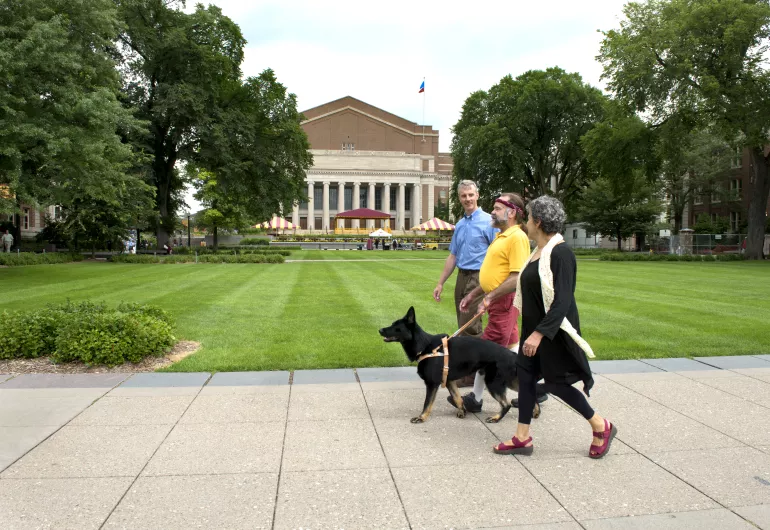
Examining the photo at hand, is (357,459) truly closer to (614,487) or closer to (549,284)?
(614,487)

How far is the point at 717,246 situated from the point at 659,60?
16.0 metres

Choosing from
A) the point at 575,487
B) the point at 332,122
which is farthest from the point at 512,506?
the point at 332,122

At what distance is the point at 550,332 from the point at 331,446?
1.92 m

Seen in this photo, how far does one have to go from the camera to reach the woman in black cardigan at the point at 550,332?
396 cm

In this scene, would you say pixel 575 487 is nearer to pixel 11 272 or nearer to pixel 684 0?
Result: pixel 11 272

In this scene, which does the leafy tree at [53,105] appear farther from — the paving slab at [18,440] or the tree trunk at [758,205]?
the tree trunk at [758,205]

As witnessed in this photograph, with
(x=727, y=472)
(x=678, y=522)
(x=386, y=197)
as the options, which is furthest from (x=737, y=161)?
(x=678, y=522)

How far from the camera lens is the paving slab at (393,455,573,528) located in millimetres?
3270

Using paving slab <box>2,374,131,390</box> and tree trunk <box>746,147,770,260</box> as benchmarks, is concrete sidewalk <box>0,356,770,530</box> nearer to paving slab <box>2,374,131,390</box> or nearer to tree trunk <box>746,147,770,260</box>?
paving slab <box>2,374,131,390</box>

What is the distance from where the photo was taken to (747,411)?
5.30 metres

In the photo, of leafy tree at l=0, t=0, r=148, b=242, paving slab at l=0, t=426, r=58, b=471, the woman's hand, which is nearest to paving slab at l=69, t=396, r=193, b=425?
paving slab at l=0, t=426, r=58, b=471

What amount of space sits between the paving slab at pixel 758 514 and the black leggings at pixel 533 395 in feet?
3.48

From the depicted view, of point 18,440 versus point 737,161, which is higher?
point 737,161

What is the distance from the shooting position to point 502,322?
5328 mm
